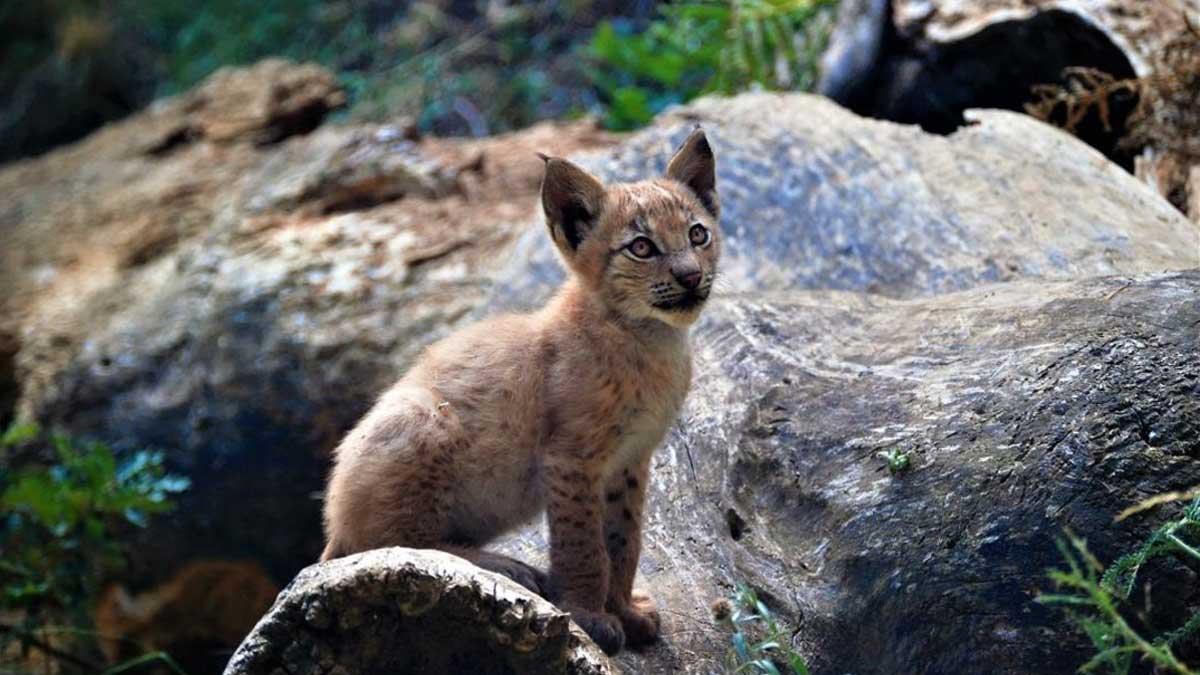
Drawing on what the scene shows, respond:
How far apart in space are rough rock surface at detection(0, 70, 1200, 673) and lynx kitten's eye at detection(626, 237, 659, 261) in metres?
0.73

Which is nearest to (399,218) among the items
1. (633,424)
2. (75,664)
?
(75,664)

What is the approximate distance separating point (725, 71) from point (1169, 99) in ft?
9.16

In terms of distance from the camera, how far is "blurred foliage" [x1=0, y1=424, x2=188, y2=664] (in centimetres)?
698

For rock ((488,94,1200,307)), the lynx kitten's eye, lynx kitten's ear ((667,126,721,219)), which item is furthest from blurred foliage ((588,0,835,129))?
the lynx kitten's eye

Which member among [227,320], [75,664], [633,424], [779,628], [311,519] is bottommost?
[75,664]

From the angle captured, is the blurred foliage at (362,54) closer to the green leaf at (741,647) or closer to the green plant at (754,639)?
the green plant at (754,639)

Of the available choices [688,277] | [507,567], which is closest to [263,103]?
[688,277]

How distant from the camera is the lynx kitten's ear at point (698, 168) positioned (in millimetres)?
5195

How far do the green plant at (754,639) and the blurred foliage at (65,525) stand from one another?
12.1 ft

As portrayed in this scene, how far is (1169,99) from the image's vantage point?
22.4 feet

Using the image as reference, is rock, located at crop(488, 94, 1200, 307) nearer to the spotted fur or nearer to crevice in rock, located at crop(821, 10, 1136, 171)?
crevice in rock, located at crop(821, 10, 1136, 171)

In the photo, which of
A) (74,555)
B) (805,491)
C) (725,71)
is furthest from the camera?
(725,71)

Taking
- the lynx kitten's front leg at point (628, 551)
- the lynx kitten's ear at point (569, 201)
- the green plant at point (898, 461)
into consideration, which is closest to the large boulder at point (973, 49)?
the lynx kitten's ear at point (569, 201)

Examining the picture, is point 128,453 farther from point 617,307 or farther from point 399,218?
point 617,307
